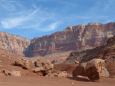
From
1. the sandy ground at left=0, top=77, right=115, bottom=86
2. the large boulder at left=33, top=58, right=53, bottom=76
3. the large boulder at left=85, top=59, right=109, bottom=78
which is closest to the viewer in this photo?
the sandy ground at left=0, top=77, right=115, bottom=86

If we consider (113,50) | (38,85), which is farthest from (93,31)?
(38,85)

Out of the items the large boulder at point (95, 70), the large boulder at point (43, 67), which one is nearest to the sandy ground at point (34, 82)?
the large boulder at point (95, 70)

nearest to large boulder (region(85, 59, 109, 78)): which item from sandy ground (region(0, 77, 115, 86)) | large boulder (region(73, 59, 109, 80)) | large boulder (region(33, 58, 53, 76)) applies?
large boulder (region(73, 59, 109, 80))

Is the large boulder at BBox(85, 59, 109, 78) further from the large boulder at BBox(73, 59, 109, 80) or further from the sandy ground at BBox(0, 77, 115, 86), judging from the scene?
the sandy ground at BBox(0, 77, 115, 86)

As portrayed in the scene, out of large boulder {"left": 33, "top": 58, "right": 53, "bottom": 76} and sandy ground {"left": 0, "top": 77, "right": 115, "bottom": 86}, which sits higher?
large boulder {"left": 33, "top": 58, "right": 53, "bottom": 76}

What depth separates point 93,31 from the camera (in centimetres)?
19838

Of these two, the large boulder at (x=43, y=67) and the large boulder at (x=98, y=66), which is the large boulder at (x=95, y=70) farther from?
the large boulder at (x=43, y=67)

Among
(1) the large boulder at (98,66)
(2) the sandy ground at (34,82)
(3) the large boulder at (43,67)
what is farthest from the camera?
(3) the large boulder at (43,67)

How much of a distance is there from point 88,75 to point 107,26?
17354cm

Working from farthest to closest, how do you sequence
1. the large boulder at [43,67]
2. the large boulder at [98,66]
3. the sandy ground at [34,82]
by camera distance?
the large boulder at [43,67], the large boulder at [98,66], the sandy ground at [34,82]

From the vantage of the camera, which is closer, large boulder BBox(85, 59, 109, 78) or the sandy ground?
the sandy ground

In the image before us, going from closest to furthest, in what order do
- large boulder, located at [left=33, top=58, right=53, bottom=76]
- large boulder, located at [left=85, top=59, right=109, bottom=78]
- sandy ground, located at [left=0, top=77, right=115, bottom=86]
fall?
sandy ground, located at [left=0, top=77, right=115, bottom=86] → large boulder, located at [left=85, top=59, right=109, bottom=78] → large boulder, located at [left=33, top=58, right=53, bottom=76]

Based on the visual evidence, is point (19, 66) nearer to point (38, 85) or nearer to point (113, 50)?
point (38, 85)

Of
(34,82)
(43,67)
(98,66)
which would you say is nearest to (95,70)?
(98,66)
